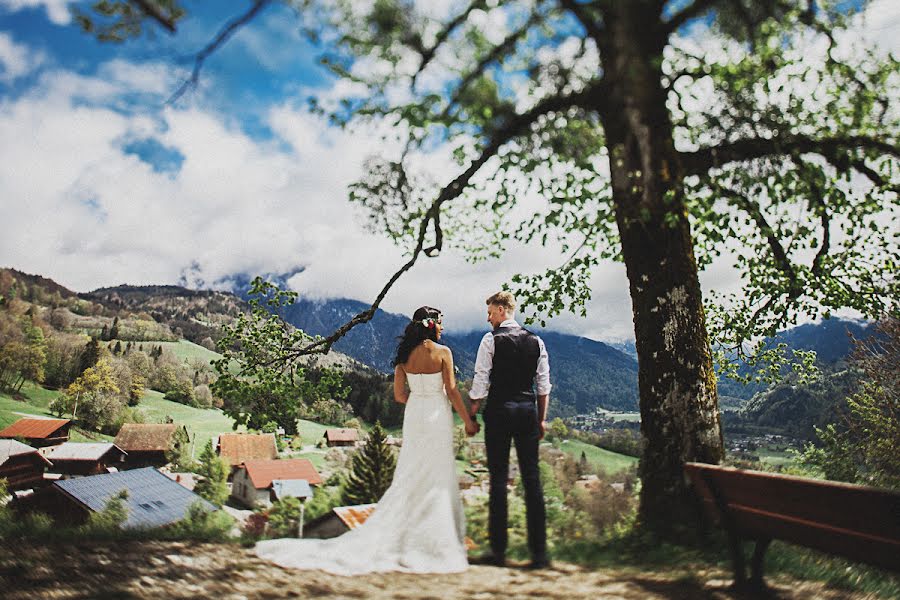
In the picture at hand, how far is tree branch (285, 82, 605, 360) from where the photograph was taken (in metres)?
7.04

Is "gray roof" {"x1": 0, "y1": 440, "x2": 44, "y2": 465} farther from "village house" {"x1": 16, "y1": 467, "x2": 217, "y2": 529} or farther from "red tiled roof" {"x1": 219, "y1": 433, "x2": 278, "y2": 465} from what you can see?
"red tiled roof" {"x1": 219, "y1": 433, "x2": 278, "y2": 465}

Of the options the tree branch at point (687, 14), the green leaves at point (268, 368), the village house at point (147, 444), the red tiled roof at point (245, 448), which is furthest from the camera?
the village house at point (147, 444)

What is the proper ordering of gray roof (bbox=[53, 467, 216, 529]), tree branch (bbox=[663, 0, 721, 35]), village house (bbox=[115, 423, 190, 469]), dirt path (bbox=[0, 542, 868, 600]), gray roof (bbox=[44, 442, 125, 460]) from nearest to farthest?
dirt path (bbox=[0, 542, 868, 600])
tree branch (bbox=[663, 0, 721, 35])
gray roof (bbox=[53, 467, 216, 529])
gray roof (bbox=[44, 442, 125, 460])
village house (bbox=[115, 423, 190, 469])

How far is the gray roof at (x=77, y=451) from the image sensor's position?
5979cm

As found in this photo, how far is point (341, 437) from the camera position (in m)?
97.1

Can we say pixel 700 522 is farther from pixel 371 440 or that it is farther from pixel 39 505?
pixel 39 505

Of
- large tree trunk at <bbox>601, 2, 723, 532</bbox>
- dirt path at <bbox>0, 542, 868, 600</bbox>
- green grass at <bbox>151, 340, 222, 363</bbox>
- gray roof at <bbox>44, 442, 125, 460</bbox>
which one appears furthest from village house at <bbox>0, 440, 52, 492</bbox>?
green grass at <bbox>151, 340, 222, 363</bbox>

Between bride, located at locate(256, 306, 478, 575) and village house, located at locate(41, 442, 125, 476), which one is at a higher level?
bride, located at locate(256, 306, 478, 575)

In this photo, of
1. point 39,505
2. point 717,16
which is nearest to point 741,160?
point 717,16

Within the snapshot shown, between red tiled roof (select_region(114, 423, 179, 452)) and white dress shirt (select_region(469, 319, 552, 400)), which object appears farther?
red tiled roof (select_region(114, 423, 179, 452))

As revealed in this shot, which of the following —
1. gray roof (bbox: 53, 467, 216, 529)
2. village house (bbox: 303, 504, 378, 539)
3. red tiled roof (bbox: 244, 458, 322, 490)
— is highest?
village house (bbox: 303, 504, 378, 539)

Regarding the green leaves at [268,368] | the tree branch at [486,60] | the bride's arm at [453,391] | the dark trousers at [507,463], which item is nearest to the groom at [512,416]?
the dark trousers at [507,463]

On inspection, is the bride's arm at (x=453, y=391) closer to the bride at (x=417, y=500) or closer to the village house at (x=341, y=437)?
the bride at (x=417, y=500)

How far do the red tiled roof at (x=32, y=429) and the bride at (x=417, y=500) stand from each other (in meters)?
78.1
